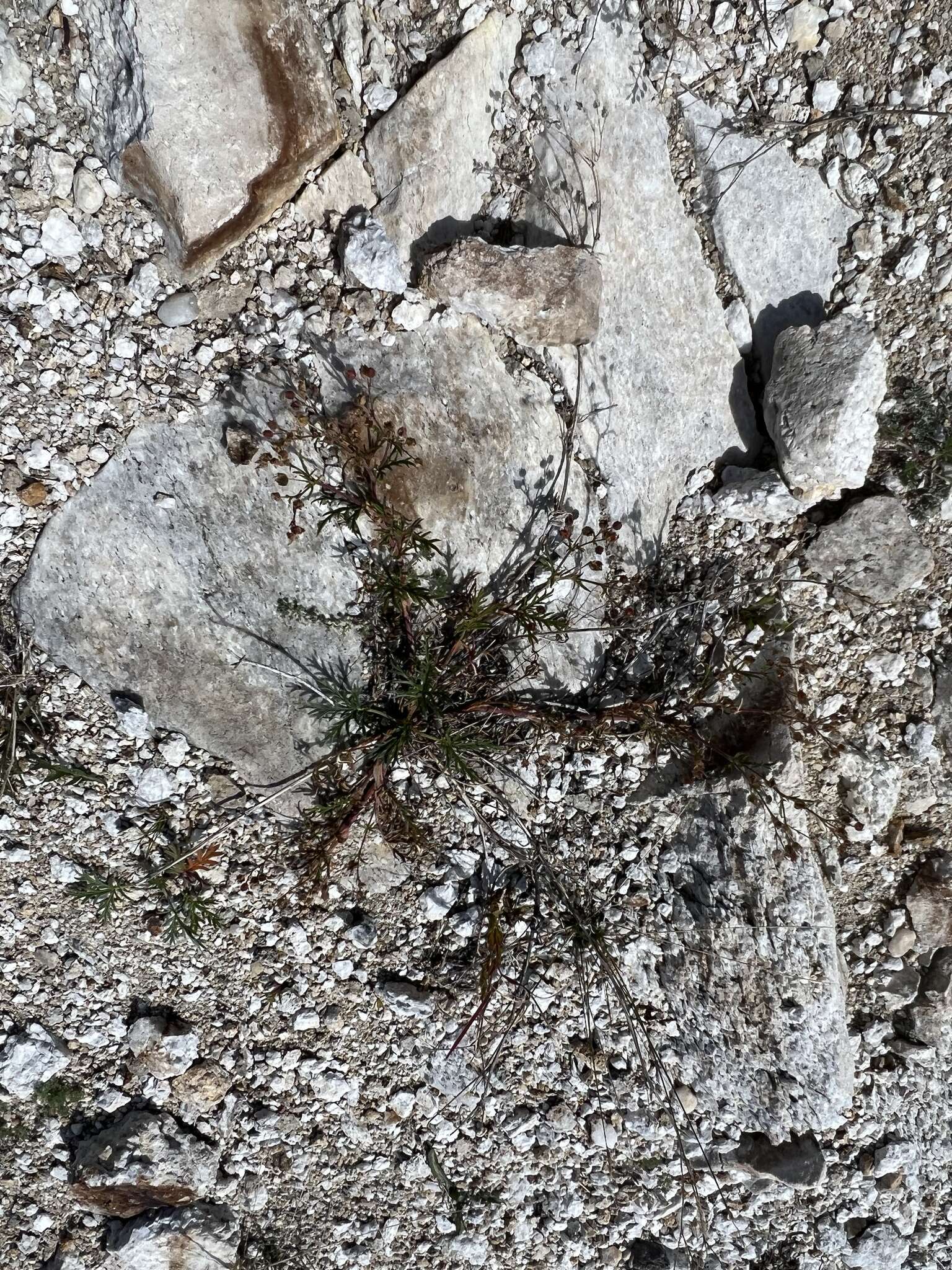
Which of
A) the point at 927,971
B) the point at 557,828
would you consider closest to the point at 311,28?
the point at 557,828

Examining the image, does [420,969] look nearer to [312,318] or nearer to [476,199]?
[312,318]

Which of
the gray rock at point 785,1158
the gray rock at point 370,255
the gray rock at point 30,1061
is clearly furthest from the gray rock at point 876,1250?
the gray rock at point 370,255

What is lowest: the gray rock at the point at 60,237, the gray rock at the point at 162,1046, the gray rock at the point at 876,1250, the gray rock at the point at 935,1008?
the gray rock at the point at 876,1250

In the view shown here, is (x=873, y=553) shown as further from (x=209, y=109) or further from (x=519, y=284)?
(x=209, y=109)

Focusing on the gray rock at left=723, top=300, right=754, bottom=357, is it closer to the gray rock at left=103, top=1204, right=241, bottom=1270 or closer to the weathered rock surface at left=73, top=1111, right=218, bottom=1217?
the weathered rock surface at left=73, top=1111, right=218, bottom=1217

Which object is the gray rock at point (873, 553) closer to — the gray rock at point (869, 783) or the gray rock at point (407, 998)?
the gray rock at point (869, 783)
